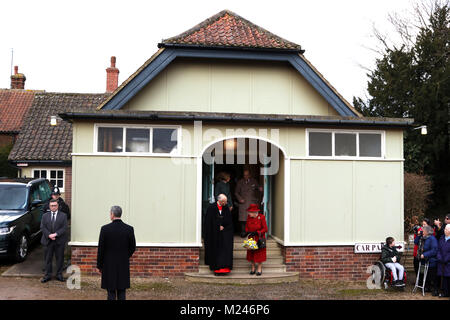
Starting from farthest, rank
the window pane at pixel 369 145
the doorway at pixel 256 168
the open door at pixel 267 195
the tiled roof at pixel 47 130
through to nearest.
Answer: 1. the tiled roof at pixel 47 130
2. the open door at pixel 267 195
3. the doorway at pixel 256 168
4. the window pane at pixel 369 145

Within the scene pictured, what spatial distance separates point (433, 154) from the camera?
59.6 feet

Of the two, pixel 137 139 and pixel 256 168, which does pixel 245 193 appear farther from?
pixel 137 139

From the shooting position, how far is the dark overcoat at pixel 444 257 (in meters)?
8.59

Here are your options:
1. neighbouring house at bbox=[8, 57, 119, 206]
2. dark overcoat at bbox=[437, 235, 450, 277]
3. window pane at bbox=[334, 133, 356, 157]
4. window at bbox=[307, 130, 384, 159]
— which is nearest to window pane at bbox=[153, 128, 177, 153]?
window at bbox=[307, 130, 384, 159]

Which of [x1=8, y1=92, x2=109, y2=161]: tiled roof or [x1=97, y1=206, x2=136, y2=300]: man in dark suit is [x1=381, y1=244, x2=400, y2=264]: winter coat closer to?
[x1=97, y1=206, x2=136, y2=300]: man in dark suit

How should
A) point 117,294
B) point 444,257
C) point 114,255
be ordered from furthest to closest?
1. point 444,257
2. point 117,294
3. point 114,255

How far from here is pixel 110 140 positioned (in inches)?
384

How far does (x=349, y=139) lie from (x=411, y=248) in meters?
4.20

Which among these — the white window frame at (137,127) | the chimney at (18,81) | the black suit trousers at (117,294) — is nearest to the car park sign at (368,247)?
the white window frame at (137,127)

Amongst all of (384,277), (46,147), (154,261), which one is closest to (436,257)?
(384,277)

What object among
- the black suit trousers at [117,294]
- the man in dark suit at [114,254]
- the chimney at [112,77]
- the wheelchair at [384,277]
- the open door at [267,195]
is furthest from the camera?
the chimney at [112,77]

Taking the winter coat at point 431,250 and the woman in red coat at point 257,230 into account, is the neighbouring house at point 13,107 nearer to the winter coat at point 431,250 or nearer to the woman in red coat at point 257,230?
the woman in red coat at point 257,230

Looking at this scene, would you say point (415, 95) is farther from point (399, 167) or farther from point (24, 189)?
point (24, 189)

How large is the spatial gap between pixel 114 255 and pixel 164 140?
4.07 m
